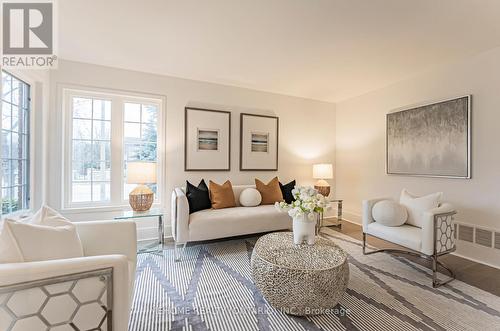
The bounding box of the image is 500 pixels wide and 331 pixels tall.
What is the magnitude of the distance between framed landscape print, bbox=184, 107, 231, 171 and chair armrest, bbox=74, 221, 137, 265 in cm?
194

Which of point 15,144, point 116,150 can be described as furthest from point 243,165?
point 15,144

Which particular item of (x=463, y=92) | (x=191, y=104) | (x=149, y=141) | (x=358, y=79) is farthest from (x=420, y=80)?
(x=149, y=141)

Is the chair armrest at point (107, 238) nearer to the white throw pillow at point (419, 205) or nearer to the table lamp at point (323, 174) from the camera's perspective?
the white throw pillow at point (419, 205)

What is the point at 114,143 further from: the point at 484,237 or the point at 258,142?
the point at 484,237

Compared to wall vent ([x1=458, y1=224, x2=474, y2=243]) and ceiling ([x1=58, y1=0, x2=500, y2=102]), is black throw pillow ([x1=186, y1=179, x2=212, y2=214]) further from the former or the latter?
wall vent ([x1=458, y1=224, x2=474, y2=243])

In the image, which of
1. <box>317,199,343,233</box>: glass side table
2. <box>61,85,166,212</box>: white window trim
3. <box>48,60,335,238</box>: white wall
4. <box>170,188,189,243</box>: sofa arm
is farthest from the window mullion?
<box>317,199,343,233</box>: glass side table

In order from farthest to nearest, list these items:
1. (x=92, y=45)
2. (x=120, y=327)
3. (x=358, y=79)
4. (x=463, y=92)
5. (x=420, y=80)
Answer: (x=358, y=79) < (x=420, y=80) < (x=463, y=92) < (x=92, y=45) < (x=120, y=327)

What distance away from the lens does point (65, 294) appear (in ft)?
3.59

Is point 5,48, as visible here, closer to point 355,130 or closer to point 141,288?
point 141,288

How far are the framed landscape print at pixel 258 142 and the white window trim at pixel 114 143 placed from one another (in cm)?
133

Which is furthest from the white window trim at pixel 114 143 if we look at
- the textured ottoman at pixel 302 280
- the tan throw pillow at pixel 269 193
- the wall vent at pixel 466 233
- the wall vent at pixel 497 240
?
the wall vent at pixel 497 240

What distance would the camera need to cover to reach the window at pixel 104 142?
315 cm

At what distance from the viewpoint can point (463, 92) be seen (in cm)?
293

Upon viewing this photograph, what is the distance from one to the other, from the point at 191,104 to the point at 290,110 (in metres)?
1.90
